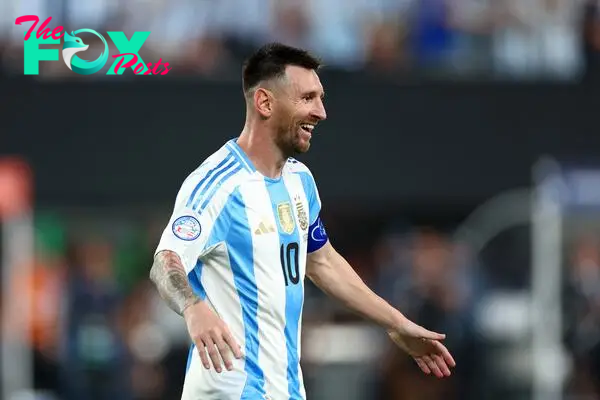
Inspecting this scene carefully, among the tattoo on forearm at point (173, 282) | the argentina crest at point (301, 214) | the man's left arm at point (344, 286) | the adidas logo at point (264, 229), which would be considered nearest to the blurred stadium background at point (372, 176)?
the man's left arm at point (344, 286)

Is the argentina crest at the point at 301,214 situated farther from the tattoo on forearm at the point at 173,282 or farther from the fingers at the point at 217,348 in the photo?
the fingers at the point at 217,348

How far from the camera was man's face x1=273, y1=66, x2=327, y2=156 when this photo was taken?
274 inches

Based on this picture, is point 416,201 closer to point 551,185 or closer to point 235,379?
point 551,185

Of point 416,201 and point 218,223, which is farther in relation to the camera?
point 416,201

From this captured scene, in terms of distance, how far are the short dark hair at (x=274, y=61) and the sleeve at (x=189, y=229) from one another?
1.99 ft

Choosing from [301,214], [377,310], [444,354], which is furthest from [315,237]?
[444,354]

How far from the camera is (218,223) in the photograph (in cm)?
670

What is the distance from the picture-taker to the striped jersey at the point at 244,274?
6.69m

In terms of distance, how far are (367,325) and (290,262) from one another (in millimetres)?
9745

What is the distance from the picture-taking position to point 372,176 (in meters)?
A: 16.8

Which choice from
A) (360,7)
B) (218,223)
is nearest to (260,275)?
(218,223)

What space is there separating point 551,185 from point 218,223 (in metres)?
10.5

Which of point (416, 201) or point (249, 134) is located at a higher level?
point (416, 201)

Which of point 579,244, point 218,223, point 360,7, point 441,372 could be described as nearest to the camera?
point 218,223
